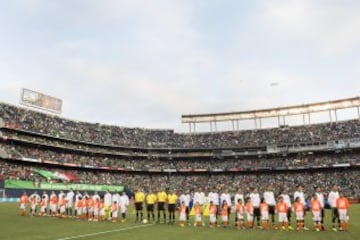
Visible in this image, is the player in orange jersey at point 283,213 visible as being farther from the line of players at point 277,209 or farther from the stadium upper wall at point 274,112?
the stadium upper wall at point 274,112

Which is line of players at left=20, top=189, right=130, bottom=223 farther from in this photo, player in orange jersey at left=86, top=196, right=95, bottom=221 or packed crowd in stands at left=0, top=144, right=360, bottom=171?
packed crowd in stands at left=0, top=144, right=360, bottom=171

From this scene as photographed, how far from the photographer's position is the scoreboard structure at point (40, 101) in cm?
7206

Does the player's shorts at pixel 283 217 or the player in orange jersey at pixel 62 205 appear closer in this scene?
the player's shorts at pixel 283 217

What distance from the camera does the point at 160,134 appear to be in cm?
9281

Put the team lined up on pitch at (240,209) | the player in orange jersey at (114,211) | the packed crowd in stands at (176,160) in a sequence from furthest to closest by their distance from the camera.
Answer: the packed crowd in stands at (176,160), the player in orange jersey at (114,211), the team lined up on pitch at (240,209)

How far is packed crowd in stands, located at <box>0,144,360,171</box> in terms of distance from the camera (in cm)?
6830

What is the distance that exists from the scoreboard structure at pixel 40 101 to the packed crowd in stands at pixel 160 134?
161cm

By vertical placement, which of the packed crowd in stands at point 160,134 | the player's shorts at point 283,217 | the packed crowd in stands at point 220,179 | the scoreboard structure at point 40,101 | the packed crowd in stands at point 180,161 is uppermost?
the scoreboard structure at point 40,101

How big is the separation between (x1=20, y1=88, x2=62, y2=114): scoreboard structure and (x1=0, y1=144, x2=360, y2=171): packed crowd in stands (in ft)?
31.2

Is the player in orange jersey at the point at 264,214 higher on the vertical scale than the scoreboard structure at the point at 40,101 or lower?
lower

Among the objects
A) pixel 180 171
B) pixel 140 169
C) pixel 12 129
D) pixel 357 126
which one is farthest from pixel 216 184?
pixel 12 129

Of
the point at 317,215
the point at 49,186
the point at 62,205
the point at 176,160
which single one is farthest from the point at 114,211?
the point at 176,160

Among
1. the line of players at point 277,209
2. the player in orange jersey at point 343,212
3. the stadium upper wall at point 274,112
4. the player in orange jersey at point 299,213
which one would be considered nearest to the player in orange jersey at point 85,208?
the line of players at point 277,209

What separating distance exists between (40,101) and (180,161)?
33445 mm
